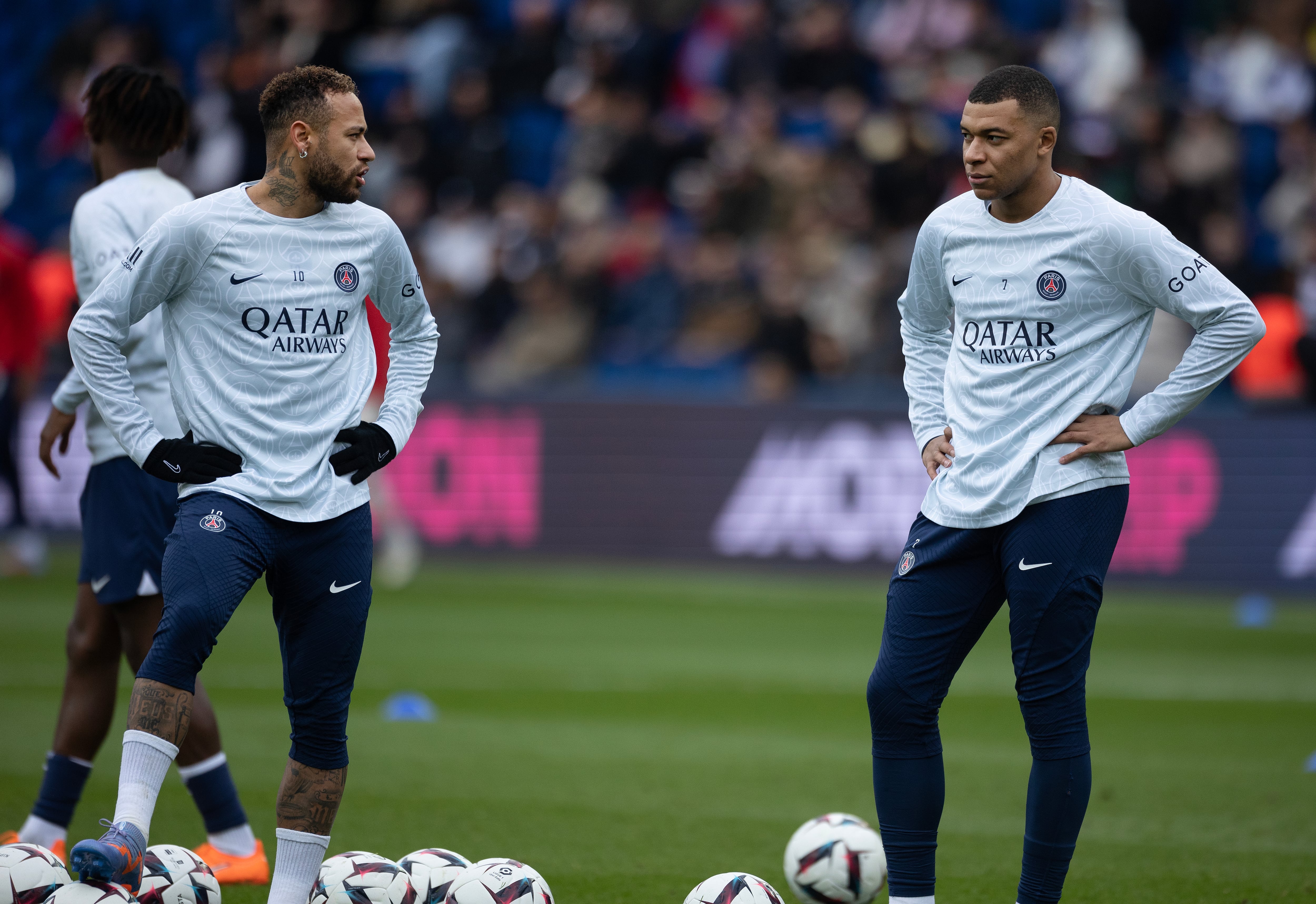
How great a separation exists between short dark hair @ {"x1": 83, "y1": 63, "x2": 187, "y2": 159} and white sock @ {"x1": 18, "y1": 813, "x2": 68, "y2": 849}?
7.73ft

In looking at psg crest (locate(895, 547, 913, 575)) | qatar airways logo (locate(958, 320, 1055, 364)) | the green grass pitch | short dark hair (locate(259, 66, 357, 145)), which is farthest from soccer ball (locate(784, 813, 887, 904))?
short dark hair (locate(259, 66, 357, 145))

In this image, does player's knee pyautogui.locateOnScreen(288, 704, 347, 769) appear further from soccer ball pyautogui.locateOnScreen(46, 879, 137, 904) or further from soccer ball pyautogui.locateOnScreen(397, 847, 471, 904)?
soccer ball pyautogui.locateOnScreen(46, 879, 137, 904)

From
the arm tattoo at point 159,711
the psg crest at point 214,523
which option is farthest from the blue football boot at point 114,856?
the psg crest at point 214,523

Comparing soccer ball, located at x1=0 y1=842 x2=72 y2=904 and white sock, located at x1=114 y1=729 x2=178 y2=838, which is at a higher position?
white sock, located at x1=114 y1=729 x2=178 y2=838

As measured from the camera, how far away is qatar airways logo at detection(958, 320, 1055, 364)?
4.62 m

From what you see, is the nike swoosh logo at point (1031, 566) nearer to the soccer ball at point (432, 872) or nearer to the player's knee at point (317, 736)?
the soccer ball at point (432, 872)

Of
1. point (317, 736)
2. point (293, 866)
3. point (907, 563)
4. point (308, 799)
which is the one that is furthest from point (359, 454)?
point (907, 563)

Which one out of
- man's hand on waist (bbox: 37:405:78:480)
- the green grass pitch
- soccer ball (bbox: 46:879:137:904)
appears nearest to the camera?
soccer ball (bbox: 46:879:137:904)

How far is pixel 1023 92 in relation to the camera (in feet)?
15.0

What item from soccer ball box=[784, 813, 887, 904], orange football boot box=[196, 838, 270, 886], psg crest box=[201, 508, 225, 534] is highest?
psg crest box=[201, 508, 225, 534]

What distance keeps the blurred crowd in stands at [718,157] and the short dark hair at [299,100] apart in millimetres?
10116

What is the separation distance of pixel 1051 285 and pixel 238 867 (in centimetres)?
340

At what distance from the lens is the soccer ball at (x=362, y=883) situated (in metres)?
4.71

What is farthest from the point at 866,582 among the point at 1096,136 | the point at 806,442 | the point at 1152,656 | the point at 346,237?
the point at 346,237
